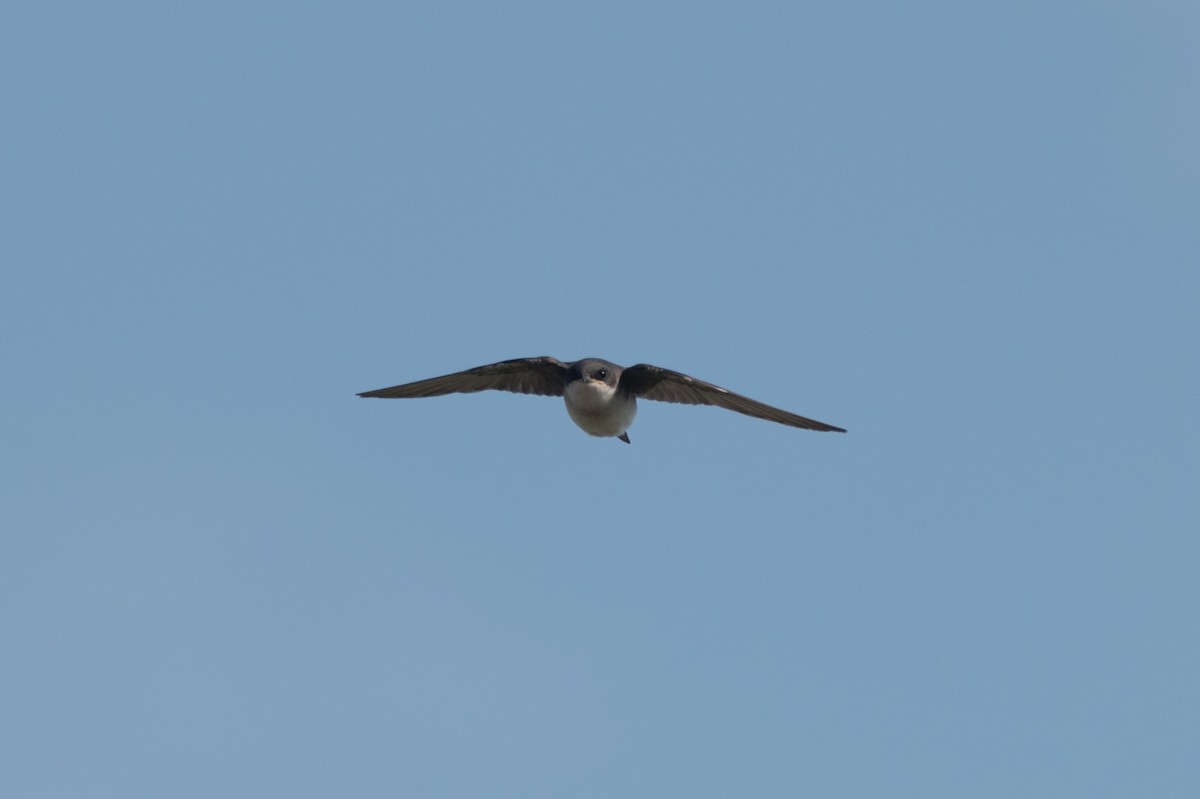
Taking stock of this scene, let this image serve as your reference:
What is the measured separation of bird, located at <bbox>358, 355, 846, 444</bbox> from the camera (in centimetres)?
2034

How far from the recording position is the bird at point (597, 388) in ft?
66.7

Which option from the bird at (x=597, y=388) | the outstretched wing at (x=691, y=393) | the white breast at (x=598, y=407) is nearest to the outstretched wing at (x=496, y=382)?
the bird at (x=597, y=388)

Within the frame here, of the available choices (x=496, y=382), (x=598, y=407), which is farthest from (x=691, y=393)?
(x=496, y=382)

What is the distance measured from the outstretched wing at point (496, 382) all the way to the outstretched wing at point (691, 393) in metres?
1.10

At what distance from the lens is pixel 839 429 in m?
20.1

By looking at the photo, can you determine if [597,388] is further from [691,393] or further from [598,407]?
[691,393]

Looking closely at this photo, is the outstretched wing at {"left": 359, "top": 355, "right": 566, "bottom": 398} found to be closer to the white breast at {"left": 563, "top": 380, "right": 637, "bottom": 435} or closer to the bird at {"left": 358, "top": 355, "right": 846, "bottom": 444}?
the bird at {"left": 358, "top": 355, "right": 846, "bottom": 444}

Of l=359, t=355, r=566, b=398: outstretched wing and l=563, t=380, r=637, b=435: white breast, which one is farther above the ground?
l=359, t=355, r=566, b=398: outstretched wing

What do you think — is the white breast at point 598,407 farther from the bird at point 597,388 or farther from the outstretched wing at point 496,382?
the outstretched wing at point 496,382

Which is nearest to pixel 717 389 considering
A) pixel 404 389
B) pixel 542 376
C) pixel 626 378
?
pixel 626 378

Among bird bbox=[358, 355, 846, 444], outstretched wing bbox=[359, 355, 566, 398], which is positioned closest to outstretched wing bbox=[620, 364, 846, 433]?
bird bbox=[358, 355, 846, 444]

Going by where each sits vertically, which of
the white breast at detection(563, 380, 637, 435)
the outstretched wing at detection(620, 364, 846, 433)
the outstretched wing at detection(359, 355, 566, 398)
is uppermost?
the outstretched wing at detection(359, 355, 566, 398)

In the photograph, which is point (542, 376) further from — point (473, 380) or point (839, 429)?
point (839, 429)

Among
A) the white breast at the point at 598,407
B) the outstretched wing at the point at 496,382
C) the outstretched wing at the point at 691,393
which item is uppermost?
the outstretched wing at the point at 496,382
